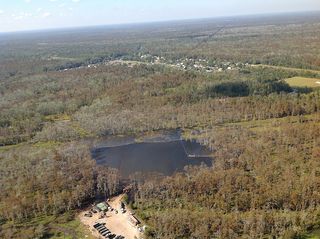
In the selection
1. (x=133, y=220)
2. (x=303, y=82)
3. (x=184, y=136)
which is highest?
(x=303, y=82)

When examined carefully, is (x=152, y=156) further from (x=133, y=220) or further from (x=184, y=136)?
(x=133, y=220)

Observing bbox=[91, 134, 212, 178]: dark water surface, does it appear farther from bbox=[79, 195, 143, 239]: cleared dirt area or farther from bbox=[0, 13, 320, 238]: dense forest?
bbox=[79, 195, 143, 239]: cleared dirt area

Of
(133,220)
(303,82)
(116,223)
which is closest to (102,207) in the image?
(116,223)

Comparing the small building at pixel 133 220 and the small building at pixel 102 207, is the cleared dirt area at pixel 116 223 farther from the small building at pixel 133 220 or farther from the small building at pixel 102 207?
the small building at pixel 102 207

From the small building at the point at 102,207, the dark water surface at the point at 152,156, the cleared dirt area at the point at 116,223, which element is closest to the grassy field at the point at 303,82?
the dark water surface at the point at 152,156

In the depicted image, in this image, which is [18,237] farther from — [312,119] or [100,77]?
[100,77]
